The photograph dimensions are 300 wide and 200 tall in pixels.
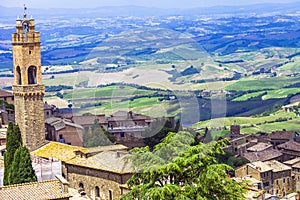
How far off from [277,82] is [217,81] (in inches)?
3724

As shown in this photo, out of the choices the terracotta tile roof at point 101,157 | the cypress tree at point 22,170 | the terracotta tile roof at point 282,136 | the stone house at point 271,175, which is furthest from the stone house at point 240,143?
the cypress tree at point 22,170

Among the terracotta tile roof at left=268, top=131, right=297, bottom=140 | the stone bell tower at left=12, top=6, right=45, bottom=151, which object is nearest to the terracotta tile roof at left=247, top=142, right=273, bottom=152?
the terracotta tile roof at left=268, top=131, right=297, bottom=140

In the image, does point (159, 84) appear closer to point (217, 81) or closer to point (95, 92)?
point (95, 92)

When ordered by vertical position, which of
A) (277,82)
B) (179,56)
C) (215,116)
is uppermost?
(179,56)

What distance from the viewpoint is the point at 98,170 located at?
87.3ft

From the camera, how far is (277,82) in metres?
119

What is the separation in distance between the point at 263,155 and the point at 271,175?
565 cm

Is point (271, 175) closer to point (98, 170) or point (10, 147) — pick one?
point (98, 170)

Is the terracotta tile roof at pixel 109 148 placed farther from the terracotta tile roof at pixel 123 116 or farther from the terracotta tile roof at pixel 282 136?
the terracotta tile roof at pixel 282 136

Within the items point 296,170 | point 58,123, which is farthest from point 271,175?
point 58,123

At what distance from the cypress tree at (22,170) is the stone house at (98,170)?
1.87 meters

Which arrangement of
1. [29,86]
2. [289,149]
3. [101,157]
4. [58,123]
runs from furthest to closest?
[289,149]
[58,123]
[29,86]
[101,157]

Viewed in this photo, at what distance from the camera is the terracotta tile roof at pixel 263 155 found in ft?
152

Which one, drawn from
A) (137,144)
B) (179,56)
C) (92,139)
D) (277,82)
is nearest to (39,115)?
(92,139)
